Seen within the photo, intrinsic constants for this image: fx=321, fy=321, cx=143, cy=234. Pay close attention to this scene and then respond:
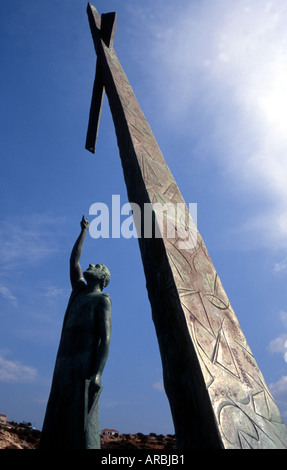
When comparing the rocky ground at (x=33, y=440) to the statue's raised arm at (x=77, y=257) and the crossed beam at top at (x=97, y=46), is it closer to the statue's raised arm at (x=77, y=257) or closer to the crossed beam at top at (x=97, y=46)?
the statue's raised arm at (x=77, y=257)

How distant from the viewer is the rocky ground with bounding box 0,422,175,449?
198 inches

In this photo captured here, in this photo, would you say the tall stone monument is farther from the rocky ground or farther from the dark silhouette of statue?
the rocky ground

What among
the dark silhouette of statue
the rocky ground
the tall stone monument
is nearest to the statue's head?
the dark silhouette of statue

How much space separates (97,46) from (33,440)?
22.9 feet

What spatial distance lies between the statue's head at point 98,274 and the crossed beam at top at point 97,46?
10.7ft

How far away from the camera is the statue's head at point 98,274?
3.39 m

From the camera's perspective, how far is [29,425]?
Answer: 6723mm

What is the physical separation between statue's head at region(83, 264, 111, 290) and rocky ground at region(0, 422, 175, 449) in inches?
116

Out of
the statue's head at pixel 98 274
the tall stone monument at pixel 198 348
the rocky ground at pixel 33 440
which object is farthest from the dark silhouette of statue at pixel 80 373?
the rocky ground at pixel 33 440

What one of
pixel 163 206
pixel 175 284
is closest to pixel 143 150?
pixel 163 206

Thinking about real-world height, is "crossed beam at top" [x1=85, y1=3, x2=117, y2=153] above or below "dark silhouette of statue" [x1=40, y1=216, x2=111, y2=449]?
above

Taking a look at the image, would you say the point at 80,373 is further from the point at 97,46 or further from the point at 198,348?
the point at 97,46

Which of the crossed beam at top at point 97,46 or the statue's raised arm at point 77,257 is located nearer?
the statue's raised arm at point 77,257
